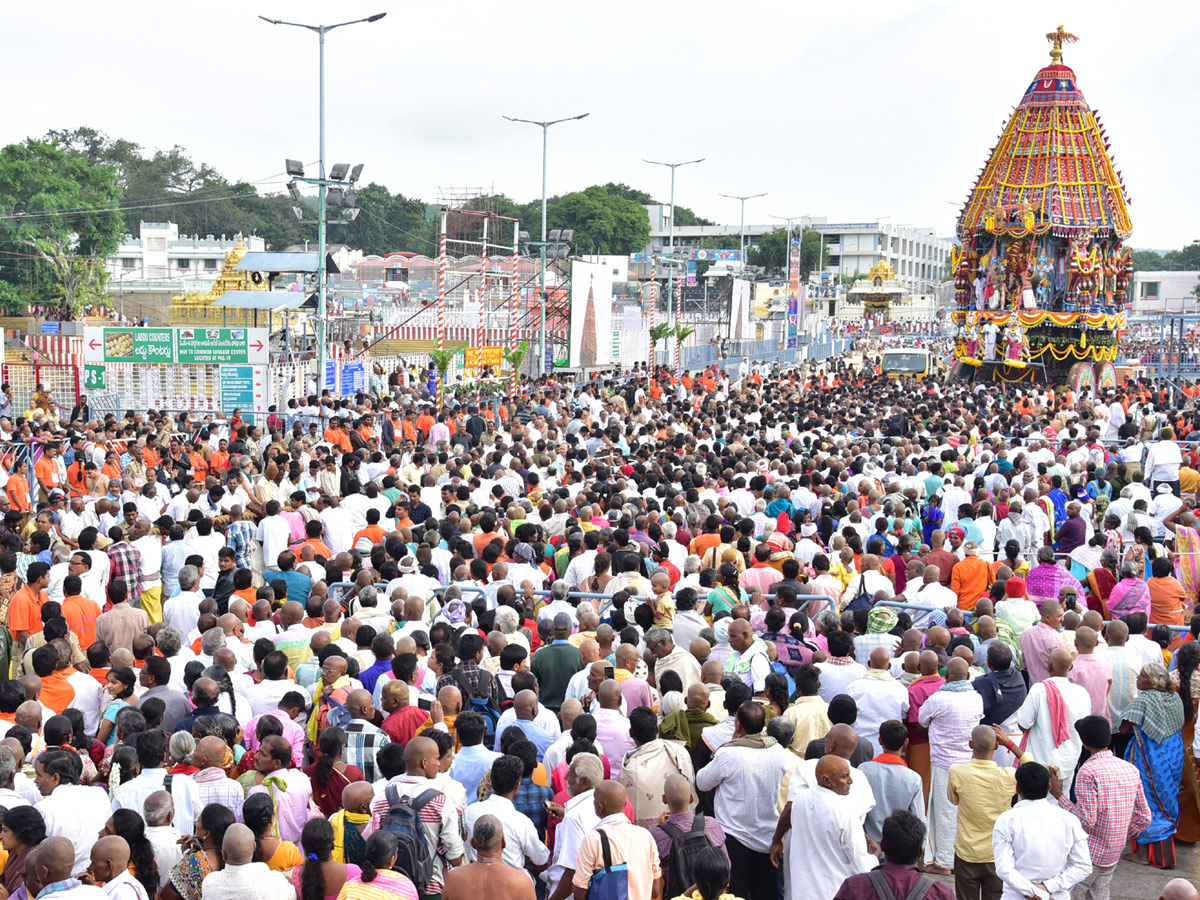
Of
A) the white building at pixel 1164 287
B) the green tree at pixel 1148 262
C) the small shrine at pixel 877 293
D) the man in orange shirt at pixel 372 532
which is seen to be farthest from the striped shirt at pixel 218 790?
the green tree at pixel 1148 262

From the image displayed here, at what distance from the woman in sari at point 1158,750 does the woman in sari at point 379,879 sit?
4.60 m

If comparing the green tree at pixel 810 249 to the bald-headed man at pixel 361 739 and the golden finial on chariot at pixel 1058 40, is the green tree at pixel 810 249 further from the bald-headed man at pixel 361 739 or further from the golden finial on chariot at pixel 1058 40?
the bald-headed man at pixel 361 739

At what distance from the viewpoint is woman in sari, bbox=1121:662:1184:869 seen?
7.36 metres

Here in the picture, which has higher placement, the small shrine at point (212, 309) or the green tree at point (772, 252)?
the green tree at point (772, 252)

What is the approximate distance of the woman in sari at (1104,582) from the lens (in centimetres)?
1043

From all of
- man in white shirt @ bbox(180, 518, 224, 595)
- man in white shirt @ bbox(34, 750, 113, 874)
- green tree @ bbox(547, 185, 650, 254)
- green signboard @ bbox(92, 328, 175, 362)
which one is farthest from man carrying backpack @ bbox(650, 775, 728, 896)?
green tree @ bbox(547, 185, 650, 254)

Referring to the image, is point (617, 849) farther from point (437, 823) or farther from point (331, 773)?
point (331, 773)

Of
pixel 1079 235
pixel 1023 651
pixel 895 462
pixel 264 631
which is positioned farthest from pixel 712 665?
pixel 1079 235

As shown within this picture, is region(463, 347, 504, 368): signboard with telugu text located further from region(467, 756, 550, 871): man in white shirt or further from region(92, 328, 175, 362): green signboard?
region(467, 756, 550, 871): man in white shirt

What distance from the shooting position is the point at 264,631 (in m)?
8.41

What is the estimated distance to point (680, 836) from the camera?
5.64 metres

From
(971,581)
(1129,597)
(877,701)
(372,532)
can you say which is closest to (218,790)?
(877,701)

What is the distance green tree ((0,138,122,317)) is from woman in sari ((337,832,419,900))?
1993 inches

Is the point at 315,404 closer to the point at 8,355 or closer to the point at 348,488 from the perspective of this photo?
the point at 348,488
